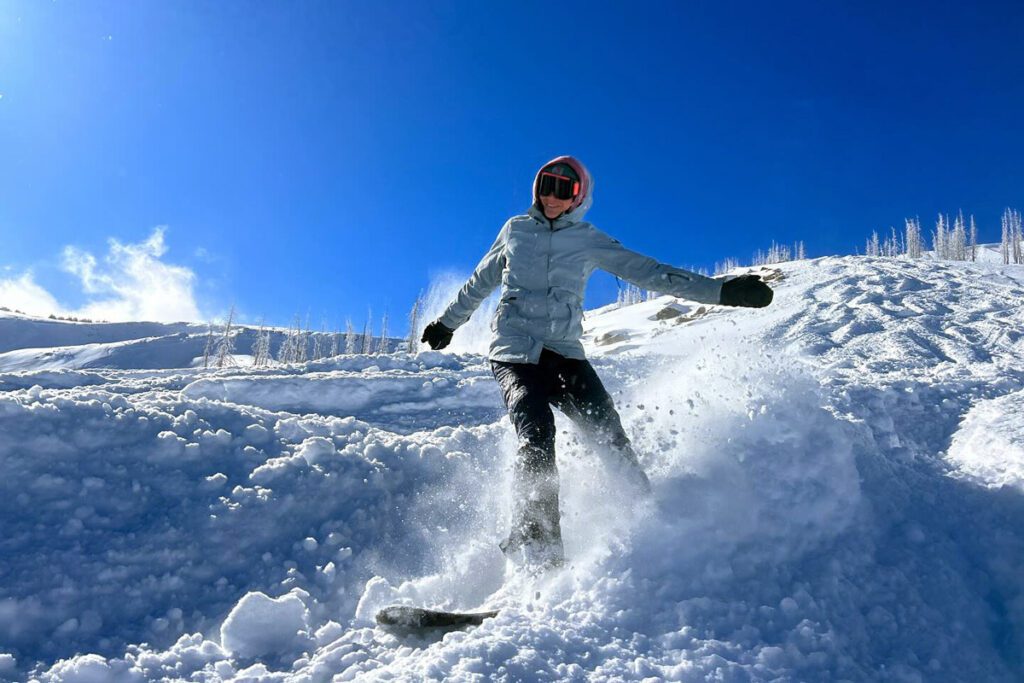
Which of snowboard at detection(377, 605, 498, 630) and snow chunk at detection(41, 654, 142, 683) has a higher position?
snowboard at detection(377, 605, 498, 630)

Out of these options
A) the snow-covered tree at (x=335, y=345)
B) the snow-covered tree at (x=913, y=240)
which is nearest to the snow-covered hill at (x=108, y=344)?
the snow-covered tree at (x=335, y=345)

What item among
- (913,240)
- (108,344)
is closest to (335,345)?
(108,344)

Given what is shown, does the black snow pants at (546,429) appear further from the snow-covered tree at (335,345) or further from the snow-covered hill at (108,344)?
the snow-covered hill at (108,344)

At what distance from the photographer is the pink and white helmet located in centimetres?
380

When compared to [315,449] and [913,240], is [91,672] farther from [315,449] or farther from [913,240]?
[913,240]

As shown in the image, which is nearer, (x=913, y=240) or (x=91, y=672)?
(x=91, y=672)

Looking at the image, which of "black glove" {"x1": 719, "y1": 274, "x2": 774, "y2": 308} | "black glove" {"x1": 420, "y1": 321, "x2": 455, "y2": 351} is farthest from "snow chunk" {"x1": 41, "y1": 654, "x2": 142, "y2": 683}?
"black glove" {"x1": 719, "y1": 274, "x2": 774, "y2": 308}

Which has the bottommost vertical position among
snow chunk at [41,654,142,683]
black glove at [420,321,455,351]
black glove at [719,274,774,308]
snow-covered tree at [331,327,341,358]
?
snow chunk at [41,654,142,683]

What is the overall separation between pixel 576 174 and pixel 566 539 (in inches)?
85.7

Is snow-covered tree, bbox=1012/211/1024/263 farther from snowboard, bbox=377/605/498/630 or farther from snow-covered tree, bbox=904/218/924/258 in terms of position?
snowboard, bbox=377/605/498/630

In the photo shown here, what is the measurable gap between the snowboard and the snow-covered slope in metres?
0.07

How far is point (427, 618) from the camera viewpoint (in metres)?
2.56

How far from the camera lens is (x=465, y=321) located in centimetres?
455

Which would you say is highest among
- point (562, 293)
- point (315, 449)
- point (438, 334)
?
point (562, 293)
